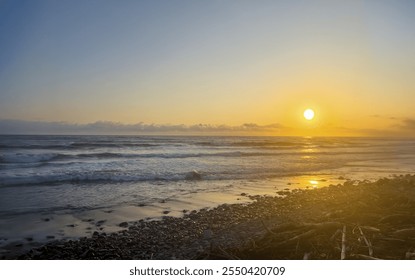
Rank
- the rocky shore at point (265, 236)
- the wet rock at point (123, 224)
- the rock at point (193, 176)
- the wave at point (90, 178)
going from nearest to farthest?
the rocky shore at point (265, 236), the wet rock at point (123, 224), the wave at point (90, 178), the rock at point (193, 176)

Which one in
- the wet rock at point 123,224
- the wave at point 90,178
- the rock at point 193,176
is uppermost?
the rock at point 193,176

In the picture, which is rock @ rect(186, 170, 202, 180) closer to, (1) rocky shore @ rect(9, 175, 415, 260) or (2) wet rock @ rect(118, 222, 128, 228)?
(1) rocky shore @ rect(9, 175, 415, 260)

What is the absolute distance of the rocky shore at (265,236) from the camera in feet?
14.0

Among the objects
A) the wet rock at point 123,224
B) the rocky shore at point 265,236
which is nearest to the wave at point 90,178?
the rocky shore at point 265,236

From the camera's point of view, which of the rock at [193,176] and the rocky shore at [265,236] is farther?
Answer: the rock at [193,176]

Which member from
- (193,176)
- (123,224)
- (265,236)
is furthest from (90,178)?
(265,236)

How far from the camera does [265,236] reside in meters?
4.87

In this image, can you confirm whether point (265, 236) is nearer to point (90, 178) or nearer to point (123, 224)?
point (123, 224)

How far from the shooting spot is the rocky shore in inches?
168

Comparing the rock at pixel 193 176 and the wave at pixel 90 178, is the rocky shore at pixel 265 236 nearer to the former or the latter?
the rock at pixel 193 176

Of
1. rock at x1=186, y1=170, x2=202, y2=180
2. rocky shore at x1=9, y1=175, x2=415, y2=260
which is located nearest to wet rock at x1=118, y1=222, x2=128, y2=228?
rocky shore at x1=9, y1=175, x2=415, y2=260

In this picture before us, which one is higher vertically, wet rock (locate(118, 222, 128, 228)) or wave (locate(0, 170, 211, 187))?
wave (locate(0, 170, 211, 187))

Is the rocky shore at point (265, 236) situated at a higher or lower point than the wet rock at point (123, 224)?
higher
